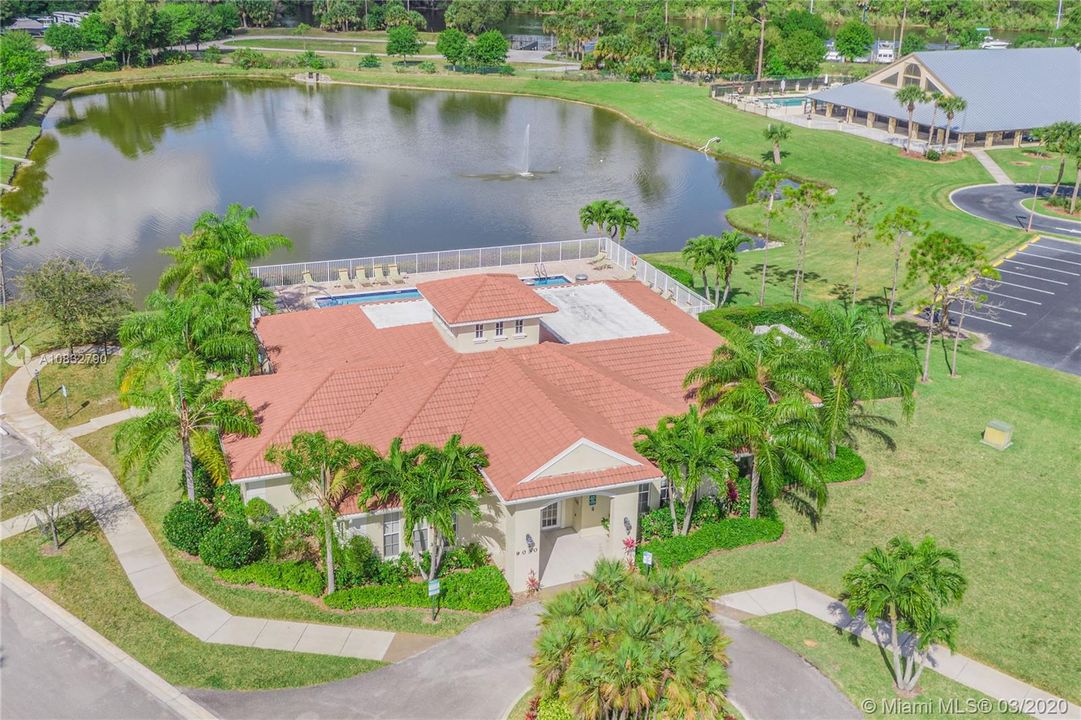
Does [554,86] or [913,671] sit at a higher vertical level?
[554,86]

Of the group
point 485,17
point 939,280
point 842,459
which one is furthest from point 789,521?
point 485,17

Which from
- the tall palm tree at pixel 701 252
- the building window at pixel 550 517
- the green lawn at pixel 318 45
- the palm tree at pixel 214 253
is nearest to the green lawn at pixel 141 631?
the building window at pixel 550 517

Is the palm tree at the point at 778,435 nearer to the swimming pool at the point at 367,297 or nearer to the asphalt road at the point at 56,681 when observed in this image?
the asphalt road at the point at 56,681

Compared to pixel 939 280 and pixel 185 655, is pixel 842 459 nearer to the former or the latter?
pixel 939 280

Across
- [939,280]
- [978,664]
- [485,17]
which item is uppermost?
[485,17]

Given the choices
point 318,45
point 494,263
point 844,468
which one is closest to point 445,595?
point 844,468

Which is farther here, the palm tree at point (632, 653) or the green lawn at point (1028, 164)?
the green lawn at point (1028, 164)

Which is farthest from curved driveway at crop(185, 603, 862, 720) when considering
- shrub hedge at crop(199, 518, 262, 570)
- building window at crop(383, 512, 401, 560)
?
shrub hedge at crop(199, 518, 262, 570)
